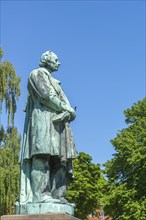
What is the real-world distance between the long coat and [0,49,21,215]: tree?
19.9m

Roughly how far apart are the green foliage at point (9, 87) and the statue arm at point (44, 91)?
22.4 meters

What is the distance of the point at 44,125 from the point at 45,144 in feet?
1.09

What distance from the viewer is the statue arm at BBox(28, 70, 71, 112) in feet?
23.3

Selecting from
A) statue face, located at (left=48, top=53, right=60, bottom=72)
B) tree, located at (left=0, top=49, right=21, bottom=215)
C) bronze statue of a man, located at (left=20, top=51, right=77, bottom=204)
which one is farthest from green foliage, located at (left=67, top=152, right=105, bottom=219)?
bronze statue of a man, located at (left=20, top=51, right=77, bottom=204)

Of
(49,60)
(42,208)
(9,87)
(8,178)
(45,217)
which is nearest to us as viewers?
(45,217)

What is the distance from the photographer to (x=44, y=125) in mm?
7012

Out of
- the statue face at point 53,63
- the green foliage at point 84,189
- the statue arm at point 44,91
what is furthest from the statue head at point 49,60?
the green foliage at point 84,189

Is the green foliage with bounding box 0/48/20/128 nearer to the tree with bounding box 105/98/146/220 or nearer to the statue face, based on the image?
the tree with bounding box 105/98/146/220

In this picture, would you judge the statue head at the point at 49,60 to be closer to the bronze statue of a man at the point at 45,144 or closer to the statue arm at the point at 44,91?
the bronze statue of a man at the point at 45,144

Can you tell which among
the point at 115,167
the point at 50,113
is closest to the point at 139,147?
the point at 115,167

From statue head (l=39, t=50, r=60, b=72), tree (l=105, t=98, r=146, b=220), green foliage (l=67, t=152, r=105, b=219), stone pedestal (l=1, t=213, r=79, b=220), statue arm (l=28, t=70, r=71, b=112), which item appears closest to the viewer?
stone pedestal (l=1, t=213, r=79, b=220)

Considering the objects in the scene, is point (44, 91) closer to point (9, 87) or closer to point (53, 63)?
point (53, 63)

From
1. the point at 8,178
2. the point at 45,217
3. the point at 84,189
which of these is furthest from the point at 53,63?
the point at 84,189

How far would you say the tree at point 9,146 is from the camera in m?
26.6
